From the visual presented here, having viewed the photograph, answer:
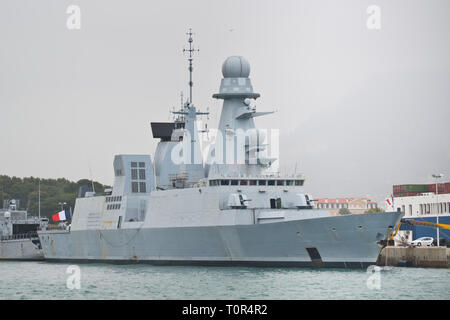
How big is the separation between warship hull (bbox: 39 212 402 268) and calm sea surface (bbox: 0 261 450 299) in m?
0.80

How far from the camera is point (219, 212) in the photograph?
39.4 meters

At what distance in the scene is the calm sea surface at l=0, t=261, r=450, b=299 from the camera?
28.2 m

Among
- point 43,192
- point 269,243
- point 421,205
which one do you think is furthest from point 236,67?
point 43,192

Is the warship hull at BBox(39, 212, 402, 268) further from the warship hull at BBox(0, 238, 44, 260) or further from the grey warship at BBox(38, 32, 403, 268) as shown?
the warship hull at BBox(0, 238, 44, 260)

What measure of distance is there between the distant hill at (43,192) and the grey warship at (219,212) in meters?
46.1

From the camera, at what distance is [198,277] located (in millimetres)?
34469

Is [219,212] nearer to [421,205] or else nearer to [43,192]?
[421,205]

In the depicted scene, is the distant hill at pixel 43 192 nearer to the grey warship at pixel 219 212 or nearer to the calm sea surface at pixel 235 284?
the grey warship at pixel 219 212

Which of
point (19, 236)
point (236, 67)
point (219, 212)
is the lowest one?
point (19, 236)

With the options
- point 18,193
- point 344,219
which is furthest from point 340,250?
point 18,193

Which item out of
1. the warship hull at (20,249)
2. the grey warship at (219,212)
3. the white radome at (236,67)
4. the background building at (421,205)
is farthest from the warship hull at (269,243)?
the background building at (421,205)

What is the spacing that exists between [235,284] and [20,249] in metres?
32.3

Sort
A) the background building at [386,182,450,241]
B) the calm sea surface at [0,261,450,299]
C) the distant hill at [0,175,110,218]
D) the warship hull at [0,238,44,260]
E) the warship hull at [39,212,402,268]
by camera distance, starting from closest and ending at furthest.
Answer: the calm sea surface at [0,261,450,299] < the warship hull at [39,212,402,268] < the background building at [386,182,450,241] < the warship hull at [0,238,44,260] < the distant hill at [0,175,110,218]

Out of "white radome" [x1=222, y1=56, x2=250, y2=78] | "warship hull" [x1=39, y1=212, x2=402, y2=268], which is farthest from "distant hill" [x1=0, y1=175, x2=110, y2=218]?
"white radome" [x1=222, y1=56, x2=250, y2=78]
